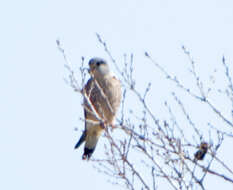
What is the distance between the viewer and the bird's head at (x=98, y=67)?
7773mm

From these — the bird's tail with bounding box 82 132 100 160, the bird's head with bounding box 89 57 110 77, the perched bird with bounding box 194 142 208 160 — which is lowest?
the perched bird with bounding box 194 142 208 160

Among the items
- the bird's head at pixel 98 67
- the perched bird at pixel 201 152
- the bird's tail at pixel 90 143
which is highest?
the bird's head at pixel 98 67

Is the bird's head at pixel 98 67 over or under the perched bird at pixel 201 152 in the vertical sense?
over

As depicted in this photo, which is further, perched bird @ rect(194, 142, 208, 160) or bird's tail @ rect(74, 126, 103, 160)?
bird's tail @ rect(74, 126, 103, 160)

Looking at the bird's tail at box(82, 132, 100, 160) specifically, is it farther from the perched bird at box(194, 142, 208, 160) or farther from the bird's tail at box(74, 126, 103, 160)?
the perched bird at box(194, 142, 208, 160)

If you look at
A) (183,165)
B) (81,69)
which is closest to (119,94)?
(81,69)

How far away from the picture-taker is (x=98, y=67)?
7898 millimetres

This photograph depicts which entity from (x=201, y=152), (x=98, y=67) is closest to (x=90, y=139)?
(x=98, y=67)

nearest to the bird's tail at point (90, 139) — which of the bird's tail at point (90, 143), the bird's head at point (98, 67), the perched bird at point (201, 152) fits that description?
the bird's tail at point (90, 143)

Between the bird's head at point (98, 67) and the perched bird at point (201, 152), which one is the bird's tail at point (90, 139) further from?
the perched bird at point (201, 152)

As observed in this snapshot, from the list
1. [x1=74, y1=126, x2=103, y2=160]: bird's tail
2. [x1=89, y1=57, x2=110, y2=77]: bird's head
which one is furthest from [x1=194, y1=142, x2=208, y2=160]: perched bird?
[x1=89, y1=57, x2=110, y2=77]: bird's head

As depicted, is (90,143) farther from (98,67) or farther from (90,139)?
(98,67)

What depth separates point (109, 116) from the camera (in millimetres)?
7270

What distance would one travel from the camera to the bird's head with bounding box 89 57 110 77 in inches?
306
